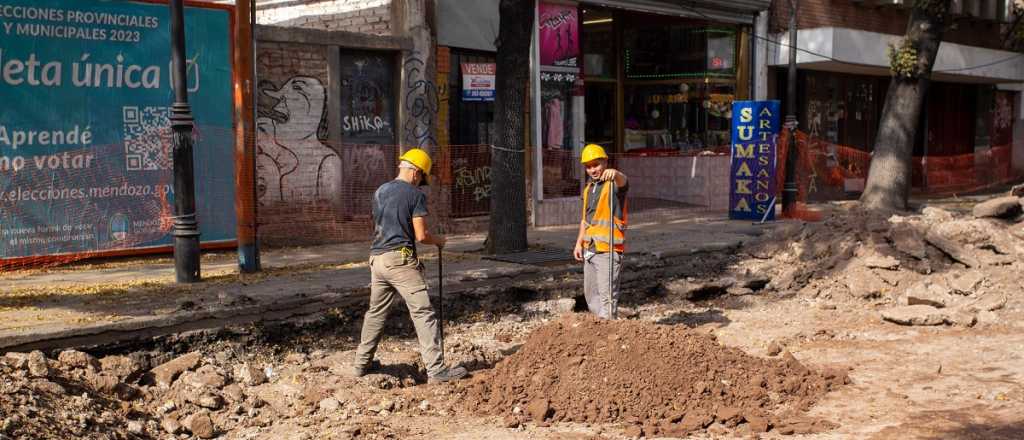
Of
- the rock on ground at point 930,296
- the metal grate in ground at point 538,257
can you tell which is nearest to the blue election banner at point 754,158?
the metal grate in ground at point 538,257

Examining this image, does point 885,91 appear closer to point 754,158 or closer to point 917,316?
point 754,158

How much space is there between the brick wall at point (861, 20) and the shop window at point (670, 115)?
2.42 meters

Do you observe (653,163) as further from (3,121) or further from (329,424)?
(329,424)

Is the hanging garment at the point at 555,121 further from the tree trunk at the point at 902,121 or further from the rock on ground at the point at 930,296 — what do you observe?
the rock on ground at the point at 930,296

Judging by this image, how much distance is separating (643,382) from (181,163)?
5.41 m

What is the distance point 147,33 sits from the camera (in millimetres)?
12516

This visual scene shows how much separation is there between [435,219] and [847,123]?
46.3 feet

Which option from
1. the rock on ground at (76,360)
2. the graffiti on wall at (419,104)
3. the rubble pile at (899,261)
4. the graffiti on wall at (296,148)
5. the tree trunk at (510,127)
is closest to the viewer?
the rock on ground at (76,360)

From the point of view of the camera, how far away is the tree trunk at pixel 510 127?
1275 centimetres

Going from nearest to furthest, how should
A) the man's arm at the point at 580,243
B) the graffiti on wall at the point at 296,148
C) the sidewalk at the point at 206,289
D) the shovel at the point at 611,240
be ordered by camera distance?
the sidewalk at the point at 206,289 → the shovel at the point at 611,240 → the man's arm at the point at 580,243 → the graffiti on wall at the point at 296,148

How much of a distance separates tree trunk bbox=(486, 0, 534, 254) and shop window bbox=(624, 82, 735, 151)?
8.84 m

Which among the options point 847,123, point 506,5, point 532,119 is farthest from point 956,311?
point 847,123

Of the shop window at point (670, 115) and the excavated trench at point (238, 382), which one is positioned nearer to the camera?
the excavated trench at point (238, 382)

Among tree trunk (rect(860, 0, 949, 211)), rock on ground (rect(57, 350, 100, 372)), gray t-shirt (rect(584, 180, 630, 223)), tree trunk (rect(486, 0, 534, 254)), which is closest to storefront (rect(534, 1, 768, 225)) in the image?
tree trunk (rect(860, 0, 949, 211))
